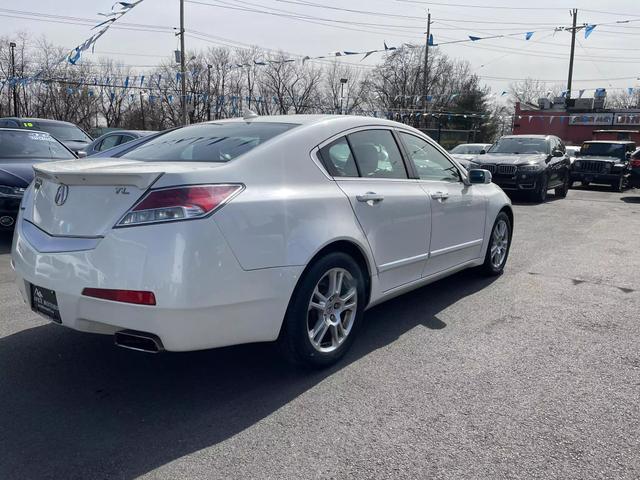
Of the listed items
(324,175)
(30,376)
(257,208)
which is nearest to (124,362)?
(30,376)

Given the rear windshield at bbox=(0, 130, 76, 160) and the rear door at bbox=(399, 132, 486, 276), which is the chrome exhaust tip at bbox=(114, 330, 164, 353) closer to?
the rear door at bbox=(399, 132, 486, 276)

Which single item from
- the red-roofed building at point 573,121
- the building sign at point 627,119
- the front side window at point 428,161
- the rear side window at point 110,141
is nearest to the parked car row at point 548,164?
the rear side window at point 110,141

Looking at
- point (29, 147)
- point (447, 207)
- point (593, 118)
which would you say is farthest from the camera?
point (593, 118)

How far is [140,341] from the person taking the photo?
284cm

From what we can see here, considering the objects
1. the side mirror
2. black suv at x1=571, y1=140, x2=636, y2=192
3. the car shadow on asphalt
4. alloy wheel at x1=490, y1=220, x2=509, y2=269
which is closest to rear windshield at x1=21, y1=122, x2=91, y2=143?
the car shadow on asphalt

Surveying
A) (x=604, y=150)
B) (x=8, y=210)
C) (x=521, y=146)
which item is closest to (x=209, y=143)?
(x=8, y=210)

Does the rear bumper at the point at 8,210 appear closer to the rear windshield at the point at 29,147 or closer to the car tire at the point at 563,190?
the rear windshield at the point at 29,147

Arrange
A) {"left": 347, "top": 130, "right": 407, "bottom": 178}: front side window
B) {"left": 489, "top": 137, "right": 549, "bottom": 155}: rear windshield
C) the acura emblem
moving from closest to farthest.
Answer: the acura emblem < {"left": 347, "top": 130, "right": 407, "bottom": 178}: front side window < {"left": 489, "top": 137, "right": 549, "bottom": 155}: rear windshield

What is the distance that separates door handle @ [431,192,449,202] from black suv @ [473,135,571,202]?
9.92 m

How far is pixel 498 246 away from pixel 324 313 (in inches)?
124

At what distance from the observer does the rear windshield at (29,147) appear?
8.02m

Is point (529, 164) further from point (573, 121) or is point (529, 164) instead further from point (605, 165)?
point (573, 121)

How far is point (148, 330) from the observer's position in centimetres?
273

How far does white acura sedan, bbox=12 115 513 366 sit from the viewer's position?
2711 millimetres
